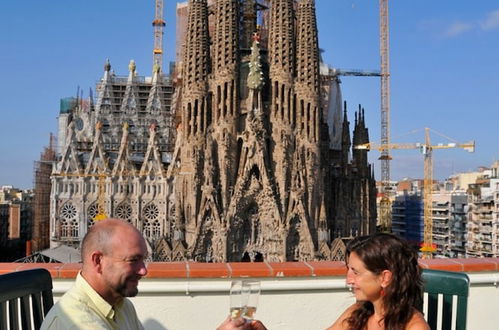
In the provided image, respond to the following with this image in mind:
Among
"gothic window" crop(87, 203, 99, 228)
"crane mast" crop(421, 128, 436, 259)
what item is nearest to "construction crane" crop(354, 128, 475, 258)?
"crane mast" crop(421, 128, 436, 259)

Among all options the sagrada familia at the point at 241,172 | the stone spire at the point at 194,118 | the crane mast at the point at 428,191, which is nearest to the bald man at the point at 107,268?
the sagrada familia at the point at 241,172

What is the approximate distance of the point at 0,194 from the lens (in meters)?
61.7

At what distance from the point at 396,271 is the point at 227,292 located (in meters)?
1.64

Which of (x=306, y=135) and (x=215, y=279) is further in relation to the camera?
(x=306, y=135)

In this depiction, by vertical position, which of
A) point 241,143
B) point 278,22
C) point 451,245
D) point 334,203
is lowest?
point 451,245

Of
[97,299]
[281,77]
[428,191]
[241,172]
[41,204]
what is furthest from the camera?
[428,191]

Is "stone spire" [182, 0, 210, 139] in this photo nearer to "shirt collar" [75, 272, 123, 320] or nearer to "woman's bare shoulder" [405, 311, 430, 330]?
"shirt collar" [75, 272, 123, 320]

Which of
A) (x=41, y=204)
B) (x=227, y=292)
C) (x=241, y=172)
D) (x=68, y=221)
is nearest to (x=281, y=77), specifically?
(x=241, y=172)

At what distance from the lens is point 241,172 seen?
30062 millimetres

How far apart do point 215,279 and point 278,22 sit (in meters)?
29.1

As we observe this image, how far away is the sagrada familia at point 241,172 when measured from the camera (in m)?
29.4

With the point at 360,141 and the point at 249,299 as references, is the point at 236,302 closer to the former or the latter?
the point at 249,299

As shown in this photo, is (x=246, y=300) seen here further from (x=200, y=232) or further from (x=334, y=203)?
(x=334, y=203)

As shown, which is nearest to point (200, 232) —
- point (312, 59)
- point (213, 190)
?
point (213, 190)
